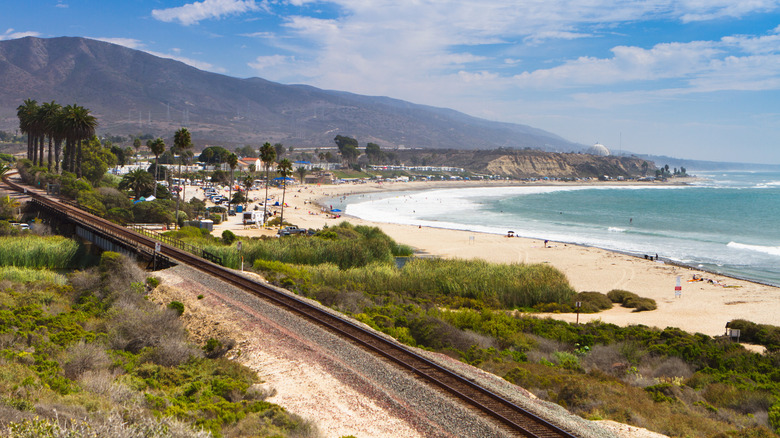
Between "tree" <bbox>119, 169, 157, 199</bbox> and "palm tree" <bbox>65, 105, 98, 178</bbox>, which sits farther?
"tree" <bbox>119, 169, 157, 199</bbox>

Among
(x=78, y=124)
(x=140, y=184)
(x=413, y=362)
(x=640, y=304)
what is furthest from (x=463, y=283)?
(x=78, y=124)

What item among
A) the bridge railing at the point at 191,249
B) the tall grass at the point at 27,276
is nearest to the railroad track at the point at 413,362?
the bridge railing at the point at 191,249

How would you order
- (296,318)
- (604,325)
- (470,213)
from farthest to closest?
(470,213) → (604,325) → (296,318)

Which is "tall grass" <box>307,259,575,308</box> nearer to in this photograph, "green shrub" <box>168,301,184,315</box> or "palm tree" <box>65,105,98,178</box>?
"green shrub" <box>168,301,184,315</box>

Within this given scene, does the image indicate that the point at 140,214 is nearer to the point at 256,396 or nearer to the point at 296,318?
the point at 296,318

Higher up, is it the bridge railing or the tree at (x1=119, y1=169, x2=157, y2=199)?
the tree at (x1=119, y1=169, x2=157, y2=199)

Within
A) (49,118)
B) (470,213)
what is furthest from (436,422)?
(470,213)

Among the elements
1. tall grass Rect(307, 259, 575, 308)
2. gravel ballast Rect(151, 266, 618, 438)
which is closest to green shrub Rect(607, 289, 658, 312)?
tall grass Rect(307, 259, 575, 308)
